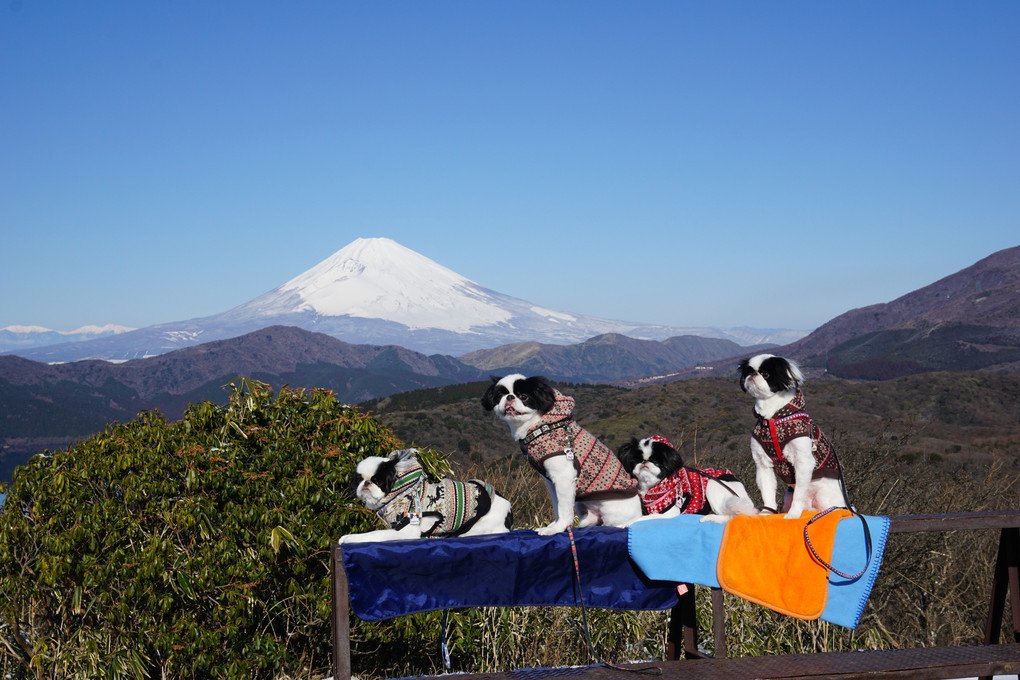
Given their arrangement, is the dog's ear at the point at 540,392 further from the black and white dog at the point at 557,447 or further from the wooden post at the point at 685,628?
the wooden post at the point at 685,628

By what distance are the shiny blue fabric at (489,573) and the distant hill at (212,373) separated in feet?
338

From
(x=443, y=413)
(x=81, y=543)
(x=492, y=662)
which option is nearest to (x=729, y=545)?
(x=492, y=662)

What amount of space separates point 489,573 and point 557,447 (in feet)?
2.36

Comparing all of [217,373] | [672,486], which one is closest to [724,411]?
[672,486]

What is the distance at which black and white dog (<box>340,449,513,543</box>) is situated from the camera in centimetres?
360

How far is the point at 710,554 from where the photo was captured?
3676mm

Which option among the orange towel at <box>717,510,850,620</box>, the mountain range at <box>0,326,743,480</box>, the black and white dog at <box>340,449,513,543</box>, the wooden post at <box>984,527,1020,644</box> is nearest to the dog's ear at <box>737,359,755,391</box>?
the orange towel at <box>717,510,850,620</box>

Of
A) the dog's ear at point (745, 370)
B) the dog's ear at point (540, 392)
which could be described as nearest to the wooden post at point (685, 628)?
the dog's ear at point (745, 370)

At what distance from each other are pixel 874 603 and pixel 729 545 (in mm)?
5395

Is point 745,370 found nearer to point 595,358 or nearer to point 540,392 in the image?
point 540,392

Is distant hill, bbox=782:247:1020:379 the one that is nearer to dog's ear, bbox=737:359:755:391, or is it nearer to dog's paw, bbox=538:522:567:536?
dog's ear, bbox=737:359:755:391

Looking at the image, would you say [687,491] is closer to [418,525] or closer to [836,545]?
[836,545]

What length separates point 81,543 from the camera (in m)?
4.34

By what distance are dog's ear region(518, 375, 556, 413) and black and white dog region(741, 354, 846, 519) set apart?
94cm
